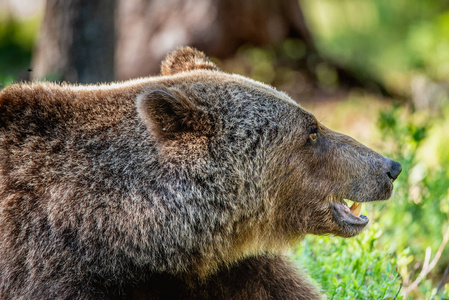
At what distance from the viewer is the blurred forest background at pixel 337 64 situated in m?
4.61

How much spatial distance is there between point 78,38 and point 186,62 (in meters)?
3.28

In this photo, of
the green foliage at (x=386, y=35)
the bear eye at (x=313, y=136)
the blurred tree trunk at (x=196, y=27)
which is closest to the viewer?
the bear eye at (x=313, y=136)

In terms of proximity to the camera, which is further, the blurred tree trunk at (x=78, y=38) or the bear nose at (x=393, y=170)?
the blurred tree trunk at (x=78, y=38)

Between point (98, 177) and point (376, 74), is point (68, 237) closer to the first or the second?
point (98, 177)

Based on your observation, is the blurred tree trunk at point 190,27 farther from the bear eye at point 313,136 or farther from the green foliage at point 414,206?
the bear eye at point 313,136

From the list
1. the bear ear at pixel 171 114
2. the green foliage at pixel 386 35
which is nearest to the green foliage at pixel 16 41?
the green foliage at pixel 386 35

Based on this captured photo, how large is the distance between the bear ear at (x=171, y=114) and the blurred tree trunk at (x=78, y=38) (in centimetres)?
388

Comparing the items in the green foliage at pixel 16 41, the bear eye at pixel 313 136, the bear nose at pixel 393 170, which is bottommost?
the bear nose at pixel 393 170

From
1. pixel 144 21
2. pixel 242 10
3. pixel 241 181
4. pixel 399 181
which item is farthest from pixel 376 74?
pixel 241 181

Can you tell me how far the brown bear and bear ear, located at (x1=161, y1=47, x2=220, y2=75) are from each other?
38cm

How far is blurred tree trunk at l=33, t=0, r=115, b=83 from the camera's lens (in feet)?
21.6

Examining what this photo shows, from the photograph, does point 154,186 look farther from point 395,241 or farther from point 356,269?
point 395,241

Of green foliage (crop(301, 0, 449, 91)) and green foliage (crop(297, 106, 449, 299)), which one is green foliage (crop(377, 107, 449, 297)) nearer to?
green foliage (crop(297, 106, 449, 299))

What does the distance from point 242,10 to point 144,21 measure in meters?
1.93
